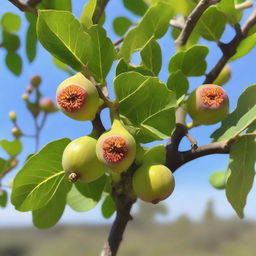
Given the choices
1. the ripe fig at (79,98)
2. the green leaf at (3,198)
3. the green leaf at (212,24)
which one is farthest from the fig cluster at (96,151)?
the green leaf at (3,198)

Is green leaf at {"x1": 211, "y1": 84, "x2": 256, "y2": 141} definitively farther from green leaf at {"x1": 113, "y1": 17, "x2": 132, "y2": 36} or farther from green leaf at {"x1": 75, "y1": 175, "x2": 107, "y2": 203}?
green leaf at {"x1": 113, "y1": 17, "x2": 132, "y2": 36}

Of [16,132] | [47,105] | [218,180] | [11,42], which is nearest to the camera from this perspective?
[218,180]

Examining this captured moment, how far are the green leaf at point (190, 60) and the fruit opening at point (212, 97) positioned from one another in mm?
64

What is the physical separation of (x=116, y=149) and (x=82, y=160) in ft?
0.17

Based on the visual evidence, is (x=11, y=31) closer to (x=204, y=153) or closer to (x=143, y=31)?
(x=143, y=31)

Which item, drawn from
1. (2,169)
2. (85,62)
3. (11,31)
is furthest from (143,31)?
(11,31)

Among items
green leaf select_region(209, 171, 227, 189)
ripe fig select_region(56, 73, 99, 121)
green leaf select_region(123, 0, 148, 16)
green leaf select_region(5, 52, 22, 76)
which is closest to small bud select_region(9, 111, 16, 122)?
green leaf select_region(5, 52, 22, 76)

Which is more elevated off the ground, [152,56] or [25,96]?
[152,56]

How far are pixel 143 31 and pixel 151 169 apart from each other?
235mm

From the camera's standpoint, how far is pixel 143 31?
732 millimetres

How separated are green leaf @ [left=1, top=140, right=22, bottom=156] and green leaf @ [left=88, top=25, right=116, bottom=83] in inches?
24.4

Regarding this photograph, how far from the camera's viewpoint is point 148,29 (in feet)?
2.41

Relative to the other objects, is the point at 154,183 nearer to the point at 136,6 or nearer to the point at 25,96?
the point at 136,6

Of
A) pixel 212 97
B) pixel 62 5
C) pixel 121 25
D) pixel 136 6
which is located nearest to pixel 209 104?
pixel 212 97
